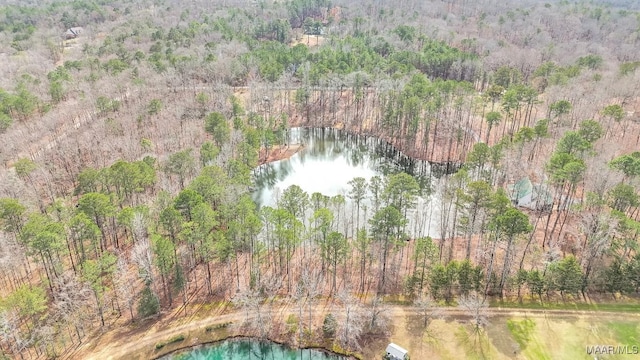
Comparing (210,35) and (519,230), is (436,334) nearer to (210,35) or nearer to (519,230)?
(519,230)

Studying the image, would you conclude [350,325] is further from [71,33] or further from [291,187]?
[71,33]

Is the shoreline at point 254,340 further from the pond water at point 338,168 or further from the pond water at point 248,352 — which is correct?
the pond water at point 338,168

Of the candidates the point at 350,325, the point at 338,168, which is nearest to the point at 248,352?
the point at 350,325

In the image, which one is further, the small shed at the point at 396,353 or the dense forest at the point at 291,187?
the dense forest at the point at 291,187

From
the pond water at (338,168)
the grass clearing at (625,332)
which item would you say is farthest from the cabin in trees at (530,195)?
the grass clearing at (625,332)

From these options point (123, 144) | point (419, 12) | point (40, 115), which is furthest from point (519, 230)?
point (419, 12)

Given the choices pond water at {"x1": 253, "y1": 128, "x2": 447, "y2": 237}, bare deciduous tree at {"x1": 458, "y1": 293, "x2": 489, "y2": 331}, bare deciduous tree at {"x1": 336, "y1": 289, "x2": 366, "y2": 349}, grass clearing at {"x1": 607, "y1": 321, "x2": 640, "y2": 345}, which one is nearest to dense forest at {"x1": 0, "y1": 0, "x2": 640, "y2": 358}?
bare deciduous tree at {"x1": 336, "y1": 289, "x2": 366, "y2": 349}
